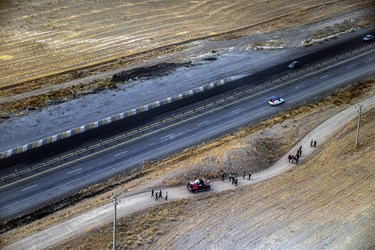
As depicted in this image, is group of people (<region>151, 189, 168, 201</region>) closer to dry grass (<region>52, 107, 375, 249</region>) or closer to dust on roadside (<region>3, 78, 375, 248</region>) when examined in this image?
dry grass (<region>52, 107, 375, 249</region>)

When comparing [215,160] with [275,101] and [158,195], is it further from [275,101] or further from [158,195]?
[275,101]

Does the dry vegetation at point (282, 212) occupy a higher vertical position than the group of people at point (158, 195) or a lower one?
lower

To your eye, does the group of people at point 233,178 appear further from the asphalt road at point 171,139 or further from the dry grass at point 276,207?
the asphalt road at point 171,139

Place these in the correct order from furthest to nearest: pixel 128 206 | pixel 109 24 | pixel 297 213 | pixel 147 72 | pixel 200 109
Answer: pixel 109 24
pixel 147 72
pixel 200 109
pixel 128 206
pixel 297 213

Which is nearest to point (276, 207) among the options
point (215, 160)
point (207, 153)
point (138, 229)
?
point (215, 160)

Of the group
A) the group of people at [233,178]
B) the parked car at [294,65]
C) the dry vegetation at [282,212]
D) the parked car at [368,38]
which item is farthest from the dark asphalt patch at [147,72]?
the parked car at [368,38]

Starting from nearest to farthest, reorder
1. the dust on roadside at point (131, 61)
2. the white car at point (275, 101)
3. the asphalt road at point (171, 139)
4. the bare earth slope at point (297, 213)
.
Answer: the bare earth slope at point (297, 213), the asphalt road at point (171, 139), the white car at point (275, 101), the dust on roadside at point (131, 61)

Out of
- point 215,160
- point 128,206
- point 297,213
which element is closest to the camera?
point 297,213
